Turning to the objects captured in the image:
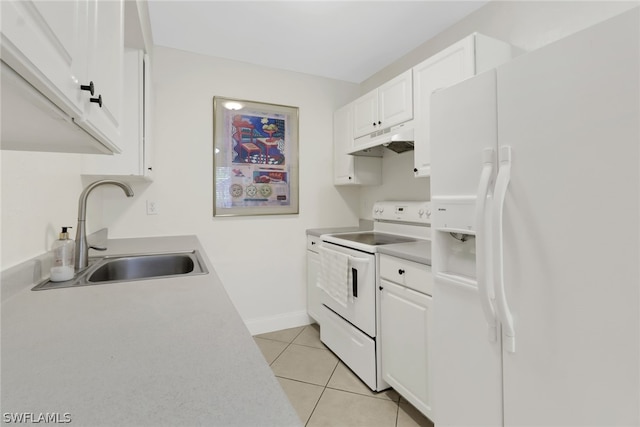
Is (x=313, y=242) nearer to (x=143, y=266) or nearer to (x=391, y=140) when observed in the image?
(x=391, y=140)

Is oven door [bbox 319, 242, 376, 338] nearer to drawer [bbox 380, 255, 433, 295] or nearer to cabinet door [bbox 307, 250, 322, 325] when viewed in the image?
drawer [bbox 380, 255, 433, 295]

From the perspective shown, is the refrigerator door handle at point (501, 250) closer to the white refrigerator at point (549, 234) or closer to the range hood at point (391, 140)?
the white refrigerator at point (549, 234)

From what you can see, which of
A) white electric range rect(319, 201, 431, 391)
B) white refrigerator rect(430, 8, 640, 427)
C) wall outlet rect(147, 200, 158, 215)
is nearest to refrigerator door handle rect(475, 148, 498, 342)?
white refrigerator rect(430, 8, 640, 427)

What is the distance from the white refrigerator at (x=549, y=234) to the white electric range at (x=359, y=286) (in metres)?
0.64

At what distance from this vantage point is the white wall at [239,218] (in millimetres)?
2396

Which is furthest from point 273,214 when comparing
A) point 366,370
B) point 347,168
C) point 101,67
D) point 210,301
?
point 101,67

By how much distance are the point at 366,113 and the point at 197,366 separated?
Result: 7.82 feet

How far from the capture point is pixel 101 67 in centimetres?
69

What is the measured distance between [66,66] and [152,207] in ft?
6.89

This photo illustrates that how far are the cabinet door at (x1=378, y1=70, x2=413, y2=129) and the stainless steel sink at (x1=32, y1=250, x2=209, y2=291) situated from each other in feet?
5.45

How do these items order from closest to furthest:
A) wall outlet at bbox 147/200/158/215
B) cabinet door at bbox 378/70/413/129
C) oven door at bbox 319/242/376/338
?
oven door at bbox 319/242/376/338, cabinet door at bbox 378/70/413/129, wall outlet at bbox 147/200/158/215

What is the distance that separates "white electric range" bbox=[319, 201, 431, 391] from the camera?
1.84 meters

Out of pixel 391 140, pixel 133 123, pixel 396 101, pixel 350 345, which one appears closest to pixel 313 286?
pixel 350 345

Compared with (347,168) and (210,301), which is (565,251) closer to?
(210,301)
